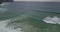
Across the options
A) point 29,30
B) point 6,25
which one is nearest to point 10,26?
point 6,25

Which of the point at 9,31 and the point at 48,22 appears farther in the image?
the point at 48,22

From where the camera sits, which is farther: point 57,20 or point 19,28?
point 57,20

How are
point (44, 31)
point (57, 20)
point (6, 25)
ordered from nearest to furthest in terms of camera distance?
point (44, 31), point (6, 25), point (57, 20)

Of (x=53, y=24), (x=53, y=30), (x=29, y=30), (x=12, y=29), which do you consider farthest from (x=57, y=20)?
(x=12, y=29)

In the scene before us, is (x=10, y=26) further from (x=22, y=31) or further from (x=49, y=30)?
(x=49, y=30)

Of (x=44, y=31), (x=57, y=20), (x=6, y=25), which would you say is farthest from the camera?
(x=57, y=20)

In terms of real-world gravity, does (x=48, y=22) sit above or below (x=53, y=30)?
above

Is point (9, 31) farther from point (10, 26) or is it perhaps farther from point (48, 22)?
point (48, 22)
